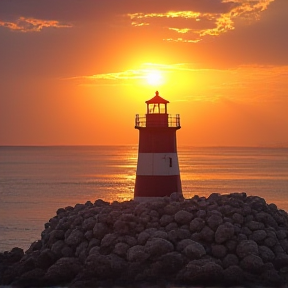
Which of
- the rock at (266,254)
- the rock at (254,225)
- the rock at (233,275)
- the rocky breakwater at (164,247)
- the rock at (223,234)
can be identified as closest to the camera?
the rock at (233,275)

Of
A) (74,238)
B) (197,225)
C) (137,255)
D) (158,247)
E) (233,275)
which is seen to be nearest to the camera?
(233,275)

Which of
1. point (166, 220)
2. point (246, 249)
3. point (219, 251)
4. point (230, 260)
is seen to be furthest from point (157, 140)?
point (230, 260)

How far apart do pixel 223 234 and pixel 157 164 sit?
3.84 m

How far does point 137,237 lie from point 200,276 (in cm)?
209

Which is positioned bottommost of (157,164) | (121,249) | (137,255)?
(137,255)

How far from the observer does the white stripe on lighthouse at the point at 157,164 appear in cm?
1922

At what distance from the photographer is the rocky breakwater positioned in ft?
49.5

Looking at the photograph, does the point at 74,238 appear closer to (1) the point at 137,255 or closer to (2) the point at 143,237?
(2) the point at 143,237

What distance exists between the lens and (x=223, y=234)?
632 inches

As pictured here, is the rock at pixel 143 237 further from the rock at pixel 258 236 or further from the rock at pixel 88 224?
the rock at pixel 258 236

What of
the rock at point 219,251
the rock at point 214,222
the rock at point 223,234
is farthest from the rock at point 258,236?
the rock at point 219,251

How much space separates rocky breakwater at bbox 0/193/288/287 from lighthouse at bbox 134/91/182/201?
1186 millimetres

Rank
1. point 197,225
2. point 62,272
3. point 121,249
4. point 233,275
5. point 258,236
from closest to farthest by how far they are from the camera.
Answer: point 233,275 → point 62,272 → point 121,249 → point 197,225 → point 258,236

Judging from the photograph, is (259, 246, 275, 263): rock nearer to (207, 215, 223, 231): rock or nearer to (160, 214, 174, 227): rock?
(207, 215, 223, 231): rock
